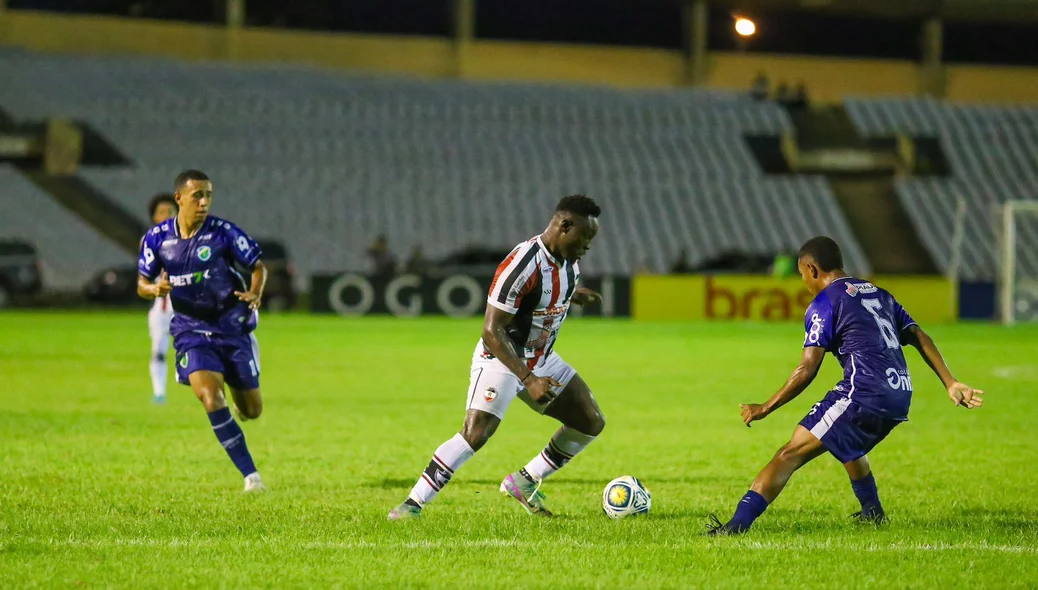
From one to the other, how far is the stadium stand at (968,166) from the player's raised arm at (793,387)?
4421 cm

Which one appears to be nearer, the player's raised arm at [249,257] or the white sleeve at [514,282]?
the white sleeve at [514,282]

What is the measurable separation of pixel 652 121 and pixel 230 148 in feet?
58.5

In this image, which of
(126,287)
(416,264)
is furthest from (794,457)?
(126,287)

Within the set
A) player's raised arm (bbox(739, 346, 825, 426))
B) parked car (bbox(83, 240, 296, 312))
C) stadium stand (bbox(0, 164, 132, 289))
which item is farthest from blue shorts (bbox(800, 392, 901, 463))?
stadium stand (bbox(0, 164, 132, 289))

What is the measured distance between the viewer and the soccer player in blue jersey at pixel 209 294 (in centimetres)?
984

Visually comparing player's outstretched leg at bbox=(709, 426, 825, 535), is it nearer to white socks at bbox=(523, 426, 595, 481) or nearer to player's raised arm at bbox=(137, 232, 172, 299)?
white socks at bbox=(523, 426, 595, 481)

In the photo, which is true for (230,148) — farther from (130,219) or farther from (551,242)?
(551,242)

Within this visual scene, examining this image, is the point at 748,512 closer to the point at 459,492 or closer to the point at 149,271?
the point at 459,492

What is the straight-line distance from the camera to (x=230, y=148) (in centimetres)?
4928

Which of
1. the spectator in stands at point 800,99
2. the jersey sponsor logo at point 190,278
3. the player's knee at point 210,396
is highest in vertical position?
the spectator in stands at point 800,99

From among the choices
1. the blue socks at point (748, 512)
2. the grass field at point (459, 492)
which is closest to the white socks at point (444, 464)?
the grass field at point (459, 492)

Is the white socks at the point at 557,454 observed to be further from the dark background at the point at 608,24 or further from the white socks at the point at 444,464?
the dark background at the point at 608,24

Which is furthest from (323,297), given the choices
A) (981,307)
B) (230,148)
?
(981,307)

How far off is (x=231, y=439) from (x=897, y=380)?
15.8 ft
